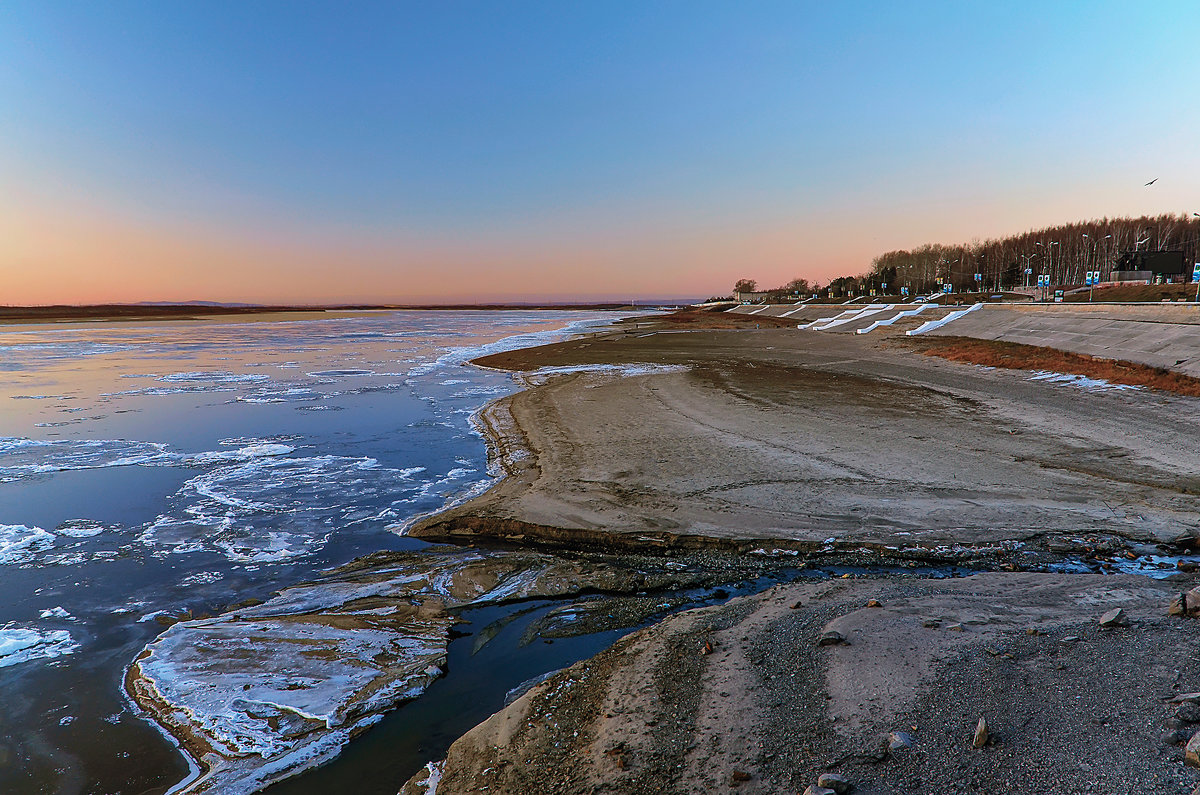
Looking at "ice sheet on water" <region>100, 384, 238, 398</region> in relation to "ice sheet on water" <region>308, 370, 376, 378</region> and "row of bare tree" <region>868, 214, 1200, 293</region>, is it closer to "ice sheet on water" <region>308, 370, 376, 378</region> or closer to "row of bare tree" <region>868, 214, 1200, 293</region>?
"ice sheet on water" <region>308, 370, 376, 378</region>

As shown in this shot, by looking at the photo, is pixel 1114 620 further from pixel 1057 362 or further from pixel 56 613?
pixel 1057 362

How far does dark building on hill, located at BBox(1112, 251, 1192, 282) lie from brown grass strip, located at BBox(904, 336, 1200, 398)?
223ft

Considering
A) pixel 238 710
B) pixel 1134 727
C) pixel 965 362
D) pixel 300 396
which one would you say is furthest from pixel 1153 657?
pixel 965 362

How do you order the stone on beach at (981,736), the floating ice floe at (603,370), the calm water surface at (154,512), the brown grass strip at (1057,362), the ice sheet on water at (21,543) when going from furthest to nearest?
the floating ice floe at (603,370), the brown grass strip at (1057,362), the ice sheet on water at (21,543), the calm water surface at (154,512), the stone on beach at (981,736)

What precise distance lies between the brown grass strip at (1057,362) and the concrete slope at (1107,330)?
1.96 feet

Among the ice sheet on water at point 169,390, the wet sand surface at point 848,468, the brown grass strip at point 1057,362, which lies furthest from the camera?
the ice sheet on water at point 169,390

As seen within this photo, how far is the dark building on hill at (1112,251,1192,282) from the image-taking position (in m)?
79.9

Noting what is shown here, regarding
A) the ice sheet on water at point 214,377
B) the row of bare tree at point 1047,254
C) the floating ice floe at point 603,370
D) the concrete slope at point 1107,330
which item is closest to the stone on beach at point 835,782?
the floating ice floe at point 603,370

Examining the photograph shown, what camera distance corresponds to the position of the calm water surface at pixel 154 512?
4.62m

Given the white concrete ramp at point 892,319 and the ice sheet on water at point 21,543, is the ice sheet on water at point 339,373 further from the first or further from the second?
the white concrete ramp at point 892,319

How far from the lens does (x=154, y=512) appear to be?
9.27 metres

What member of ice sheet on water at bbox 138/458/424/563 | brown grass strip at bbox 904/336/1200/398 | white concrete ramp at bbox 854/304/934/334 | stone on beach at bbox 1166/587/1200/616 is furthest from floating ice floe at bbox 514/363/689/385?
white concrete ramp at bbox 854/304/934/334

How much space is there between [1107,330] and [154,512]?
34.0 m

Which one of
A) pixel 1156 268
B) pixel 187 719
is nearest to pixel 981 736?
pixel 187 719
